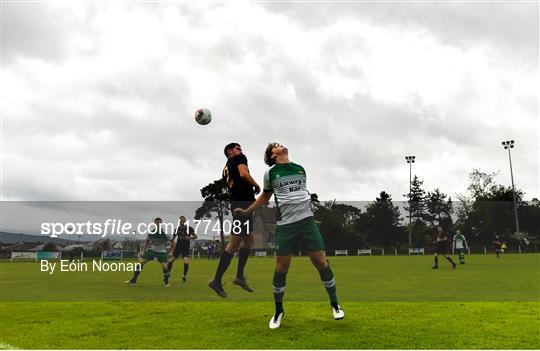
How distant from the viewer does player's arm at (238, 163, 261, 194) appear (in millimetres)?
6846

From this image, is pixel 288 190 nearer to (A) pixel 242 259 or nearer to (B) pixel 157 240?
(A) pixel 242 259

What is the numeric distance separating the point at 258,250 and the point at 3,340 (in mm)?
5751

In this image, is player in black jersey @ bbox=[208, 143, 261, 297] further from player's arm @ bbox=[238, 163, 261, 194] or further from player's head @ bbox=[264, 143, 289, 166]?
player's head @ bbox=[264, 143, 289, 166]

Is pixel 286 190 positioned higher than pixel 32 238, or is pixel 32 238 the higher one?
pixel 286 190

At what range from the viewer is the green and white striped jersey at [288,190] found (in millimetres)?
6789

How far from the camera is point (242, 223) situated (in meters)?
7.18

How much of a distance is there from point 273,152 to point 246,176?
58 cm

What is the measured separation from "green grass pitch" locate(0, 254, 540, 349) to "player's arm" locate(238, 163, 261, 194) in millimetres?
1729

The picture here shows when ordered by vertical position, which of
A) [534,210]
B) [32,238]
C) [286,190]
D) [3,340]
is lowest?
[3,340]

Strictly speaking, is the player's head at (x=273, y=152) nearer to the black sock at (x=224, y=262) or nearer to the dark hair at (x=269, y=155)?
the dark hair at (x=269, y=155)

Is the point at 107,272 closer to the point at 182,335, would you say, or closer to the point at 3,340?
the point at 3,340

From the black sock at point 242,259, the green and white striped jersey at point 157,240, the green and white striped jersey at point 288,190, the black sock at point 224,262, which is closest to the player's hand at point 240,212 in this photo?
the green and white striped jersey at point 288,190

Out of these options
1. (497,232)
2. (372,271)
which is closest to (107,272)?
(372,271)

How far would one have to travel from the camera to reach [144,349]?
25.7 feet
